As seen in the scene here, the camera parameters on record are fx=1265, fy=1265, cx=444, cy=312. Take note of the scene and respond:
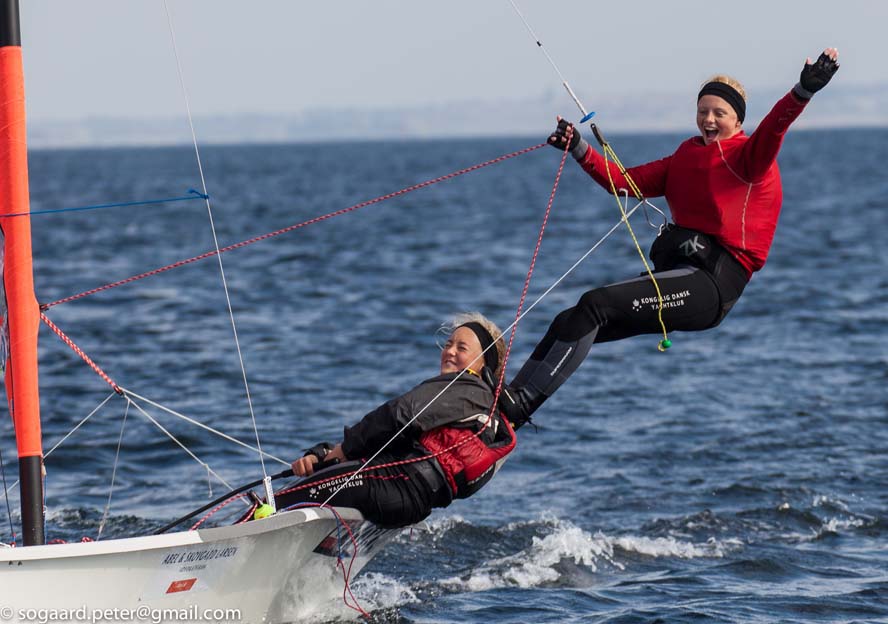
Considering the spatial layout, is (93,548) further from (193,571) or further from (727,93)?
(727,93)

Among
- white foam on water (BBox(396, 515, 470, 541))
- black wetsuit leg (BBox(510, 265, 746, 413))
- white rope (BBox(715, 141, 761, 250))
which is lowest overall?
white foam on water (BBox(396, 515, 470, 541))

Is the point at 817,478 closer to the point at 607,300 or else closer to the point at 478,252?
the point at 607,300

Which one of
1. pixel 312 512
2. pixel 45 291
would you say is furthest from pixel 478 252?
pixel 312 512

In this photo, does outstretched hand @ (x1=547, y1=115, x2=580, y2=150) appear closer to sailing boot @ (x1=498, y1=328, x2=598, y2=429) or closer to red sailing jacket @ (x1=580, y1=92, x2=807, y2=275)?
red sailing jacket @ (x1=580, y1=92, x2=807, y2=275)

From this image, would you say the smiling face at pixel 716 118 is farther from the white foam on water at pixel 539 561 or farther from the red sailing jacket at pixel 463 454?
the white foam on water at pixel 539 561

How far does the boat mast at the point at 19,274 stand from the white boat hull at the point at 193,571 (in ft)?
1.49

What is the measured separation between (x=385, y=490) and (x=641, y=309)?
1745 mm

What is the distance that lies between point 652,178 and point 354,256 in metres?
24.1

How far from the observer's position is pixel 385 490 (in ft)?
22.9

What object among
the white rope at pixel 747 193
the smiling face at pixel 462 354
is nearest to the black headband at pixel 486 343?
the smiling face at pixel 462 354

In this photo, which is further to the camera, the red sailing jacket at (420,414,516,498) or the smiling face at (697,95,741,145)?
the smiling face at (697,95,741,145)

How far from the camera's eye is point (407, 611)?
26.6 feet

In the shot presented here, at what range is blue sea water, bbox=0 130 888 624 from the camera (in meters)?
8.76

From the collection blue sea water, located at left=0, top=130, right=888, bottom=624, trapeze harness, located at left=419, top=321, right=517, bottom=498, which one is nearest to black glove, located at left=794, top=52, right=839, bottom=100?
trapeze harness, located at left=419, top=321, right=517, bottom=498
